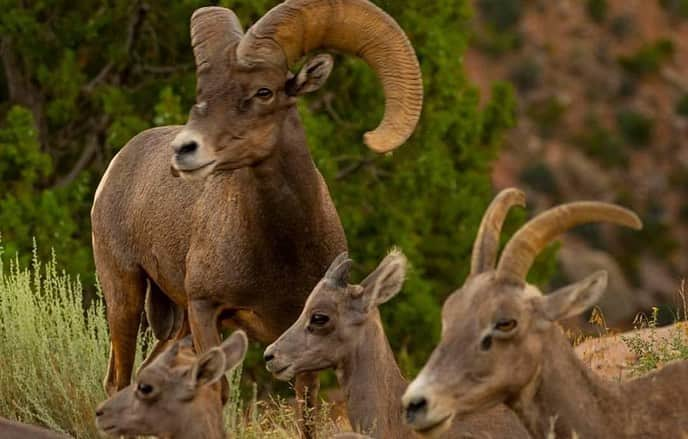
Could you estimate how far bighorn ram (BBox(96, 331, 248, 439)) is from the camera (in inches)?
330

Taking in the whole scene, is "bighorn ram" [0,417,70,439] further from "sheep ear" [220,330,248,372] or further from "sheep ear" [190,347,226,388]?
"sheep ear" [220,330,248,372]

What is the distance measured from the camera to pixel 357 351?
30.2ft

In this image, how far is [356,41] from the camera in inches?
426

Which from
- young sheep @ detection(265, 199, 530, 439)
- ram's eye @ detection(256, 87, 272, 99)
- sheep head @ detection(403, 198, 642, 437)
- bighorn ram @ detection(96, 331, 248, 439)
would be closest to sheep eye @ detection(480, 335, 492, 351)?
sheep head @ detection(403, 198, 642, 437)

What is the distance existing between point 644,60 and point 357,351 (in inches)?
2282

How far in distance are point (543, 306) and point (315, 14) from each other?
362cm

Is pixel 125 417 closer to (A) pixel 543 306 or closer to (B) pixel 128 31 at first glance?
(A) pixel 543 306

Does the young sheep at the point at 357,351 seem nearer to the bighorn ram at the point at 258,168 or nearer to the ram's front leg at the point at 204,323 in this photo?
the bighorn ram at the point at 258,168

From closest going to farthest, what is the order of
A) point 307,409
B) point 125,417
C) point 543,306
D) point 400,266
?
point 543,306
point 125,417
point 400,266
point 307,409

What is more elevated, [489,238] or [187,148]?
[489,238]

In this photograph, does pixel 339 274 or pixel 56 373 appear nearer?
pixel 339 274

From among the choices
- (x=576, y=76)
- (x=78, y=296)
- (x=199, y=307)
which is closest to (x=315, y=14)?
(x=199, y=307)

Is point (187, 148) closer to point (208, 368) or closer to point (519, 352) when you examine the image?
point (208, 368)

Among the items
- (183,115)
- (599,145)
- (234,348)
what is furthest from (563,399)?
(599,145)
